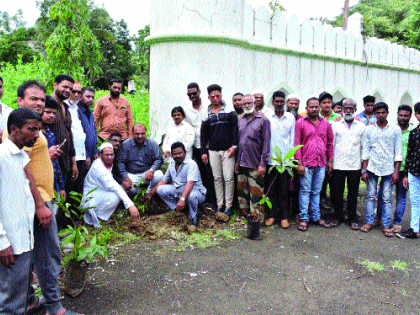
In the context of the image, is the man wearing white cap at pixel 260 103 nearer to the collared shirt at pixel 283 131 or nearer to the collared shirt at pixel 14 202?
the collared shirt at pixel 283 131

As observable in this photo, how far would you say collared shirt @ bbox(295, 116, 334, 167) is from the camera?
485 centimetres

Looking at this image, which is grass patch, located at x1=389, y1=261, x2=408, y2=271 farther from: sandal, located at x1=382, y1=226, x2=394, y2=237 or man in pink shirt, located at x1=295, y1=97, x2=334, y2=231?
man in pink shirt, located at x1=295, y1=97, x2=334, y2=231

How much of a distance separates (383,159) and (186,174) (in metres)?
2.72

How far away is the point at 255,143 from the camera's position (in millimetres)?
4875

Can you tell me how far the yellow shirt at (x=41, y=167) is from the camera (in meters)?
2.63

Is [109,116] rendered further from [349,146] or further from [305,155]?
[349,146]

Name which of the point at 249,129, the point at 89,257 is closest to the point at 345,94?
the point at 249,129

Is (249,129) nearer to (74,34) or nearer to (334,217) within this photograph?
(334,217)

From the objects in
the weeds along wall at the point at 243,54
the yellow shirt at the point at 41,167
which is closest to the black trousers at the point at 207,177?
the weeds along wall at the point at 243,54

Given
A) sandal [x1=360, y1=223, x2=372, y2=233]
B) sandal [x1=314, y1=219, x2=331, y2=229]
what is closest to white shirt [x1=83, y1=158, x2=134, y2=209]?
sandal [x1=314, y1=219, x2=331, y2=229]

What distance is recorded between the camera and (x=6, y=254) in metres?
2.15

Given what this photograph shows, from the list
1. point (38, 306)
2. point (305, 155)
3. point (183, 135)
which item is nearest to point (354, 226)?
point (305, 155)

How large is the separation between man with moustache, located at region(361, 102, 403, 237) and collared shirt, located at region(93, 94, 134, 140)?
12.0ft

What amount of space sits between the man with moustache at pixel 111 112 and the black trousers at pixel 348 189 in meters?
3.33
